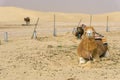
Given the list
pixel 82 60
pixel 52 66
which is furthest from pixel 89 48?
Answer: pixel 52 66

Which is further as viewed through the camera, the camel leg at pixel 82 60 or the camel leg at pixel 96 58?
the camel leg at pixel 96 58

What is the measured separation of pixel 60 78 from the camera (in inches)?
458

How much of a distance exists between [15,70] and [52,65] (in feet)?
5.05

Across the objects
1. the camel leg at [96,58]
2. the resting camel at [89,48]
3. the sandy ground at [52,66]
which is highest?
the resting camel at [89,48]

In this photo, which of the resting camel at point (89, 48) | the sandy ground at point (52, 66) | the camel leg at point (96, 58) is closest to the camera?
the sandy ground at point (52, 66)

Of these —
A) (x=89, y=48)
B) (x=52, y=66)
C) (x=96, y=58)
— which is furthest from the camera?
(x=96, y=58)

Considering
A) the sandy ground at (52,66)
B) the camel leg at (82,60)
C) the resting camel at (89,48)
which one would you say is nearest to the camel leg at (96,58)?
the resting camel at (89,48)

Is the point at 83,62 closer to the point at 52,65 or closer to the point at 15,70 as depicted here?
the point at 52,65

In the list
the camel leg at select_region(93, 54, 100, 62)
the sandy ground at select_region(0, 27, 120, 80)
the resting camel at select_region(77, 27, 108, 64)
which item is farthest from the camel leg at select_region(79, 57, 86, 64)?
the camel leg at select_region(93, 54, 100, 62)

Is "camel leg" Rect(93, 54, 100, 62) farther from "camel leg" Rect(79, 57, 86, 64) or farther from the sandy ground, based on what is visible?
"camel leg" Rect(79, 57, 86, 64)

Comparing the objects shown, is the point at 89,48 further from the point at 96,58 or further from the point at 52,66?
the point at 52,66

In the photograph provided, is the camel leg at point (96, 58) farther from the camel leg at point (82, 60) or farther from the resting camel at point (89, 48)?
the camel leg at point (82, 60)

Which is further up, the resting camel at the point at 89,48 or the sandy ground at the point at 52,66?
the resting camel at the point at 89,48

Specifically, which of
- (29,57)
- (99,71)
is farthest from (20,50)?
(99,71)
